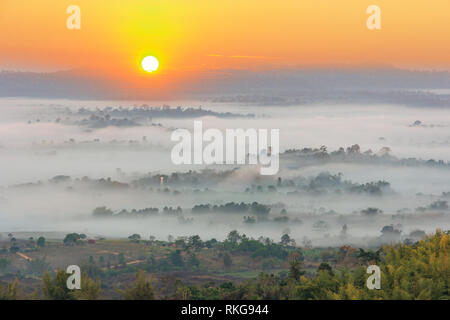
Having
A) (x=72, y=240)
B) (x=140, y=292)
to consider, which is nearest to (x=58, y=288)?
(x=140, y=292)

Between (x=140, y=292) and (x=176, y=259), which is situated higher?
(x=140, y=292)

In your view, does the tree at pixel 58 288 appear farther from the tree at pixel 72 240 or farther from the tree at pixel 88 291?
the tree at pixel 72 240

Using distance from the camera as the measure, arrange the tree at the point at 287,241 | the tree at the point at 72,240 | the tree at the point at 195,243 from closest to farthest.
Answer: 1. the tree at the point at 195,243
2. the tree at the point at 72,240
3. the tree at the point at 287,241

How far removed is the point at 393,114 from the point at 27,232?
9104 cm

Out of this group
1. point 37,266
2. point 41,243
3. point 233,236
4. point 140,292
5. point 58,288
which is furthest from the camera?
point 233,236

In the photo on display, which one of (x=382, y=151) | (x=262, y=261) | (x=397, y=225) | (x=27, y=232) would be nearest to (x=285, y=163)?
(x=382, y=151)

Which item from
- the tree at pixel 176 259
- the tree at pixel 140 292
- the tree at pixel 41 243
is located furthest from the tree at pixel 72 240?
the tree at pixel 140 292

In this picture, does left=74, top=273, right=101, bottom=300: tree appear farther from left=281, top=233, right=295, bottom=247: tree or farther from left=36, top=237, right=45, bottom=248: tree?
left=281, top=233, right=295, bottom=247: tree

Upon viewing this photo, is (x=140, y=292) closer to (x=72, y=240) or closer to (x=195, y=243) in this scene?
(x=195, y=243)

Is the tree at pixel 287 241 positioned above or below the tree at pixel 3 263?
above
